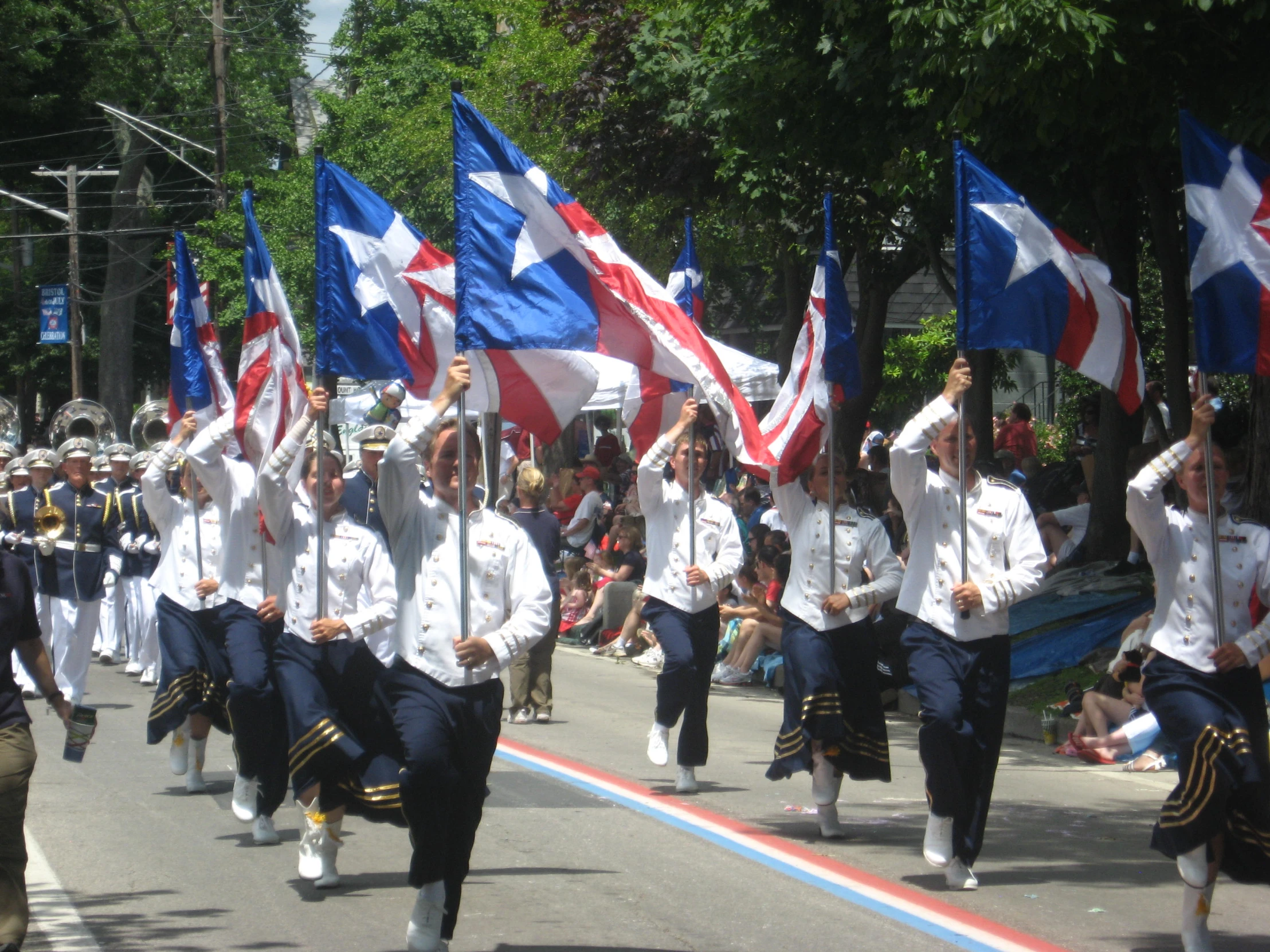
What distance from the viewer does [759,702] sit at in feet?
48.4

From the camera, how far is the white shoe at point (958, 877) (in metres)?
7.23

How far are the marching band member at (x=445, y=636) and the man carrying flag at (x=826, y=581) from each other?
8.65 feet

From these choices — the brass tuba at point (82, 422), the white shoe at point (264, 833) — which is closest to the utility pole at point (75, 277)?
the brass tuba at point (82, 422)

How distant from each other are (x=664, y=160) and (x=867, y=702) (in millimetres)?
14417

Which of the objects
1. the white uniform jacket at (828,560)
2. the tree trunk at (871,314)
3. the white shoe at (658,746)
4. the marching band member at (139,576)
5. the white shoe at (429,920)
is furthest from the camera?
the tree trunk at (871,314)

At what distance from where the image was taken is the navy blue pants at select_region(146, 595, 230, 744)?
9.49 metres

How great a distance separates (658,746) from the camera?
10.3 meters

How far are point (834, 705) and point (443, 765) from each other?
3137 millimetres

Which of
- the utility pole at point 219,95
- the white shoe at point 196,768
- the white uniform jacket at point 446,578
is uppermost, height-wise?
the utility pole at point 219,95

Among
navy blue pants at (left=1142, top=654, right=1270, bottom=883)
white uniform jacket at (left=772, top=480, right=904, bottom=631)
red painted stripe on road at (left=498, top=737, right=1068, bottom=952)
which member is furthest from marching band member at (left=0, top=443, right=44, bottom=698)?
navy blue pants at (left=1142, top=654, right=1270, bottom=883)

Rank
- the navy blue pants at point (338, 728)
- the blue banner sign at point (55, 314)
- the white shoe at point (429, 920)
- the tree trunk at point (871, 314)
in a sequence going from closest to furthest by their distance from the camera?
the white shoe at point (429, 920) → the navy blue pants at point (338, 728) → the tree trunk at point (871, 314) → the blue banner sign at point (55, 314)

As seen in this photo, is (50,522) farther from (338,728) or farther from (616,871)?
(616,871)

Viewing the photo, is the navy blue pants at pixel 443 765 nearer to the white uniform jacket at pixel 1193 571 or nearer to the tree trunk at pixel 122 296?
the white uniform jacket at pixel 1193 571

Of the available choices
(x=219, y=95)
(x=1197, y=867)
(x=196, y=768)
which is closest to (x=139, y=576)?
(x=196, y=768)
